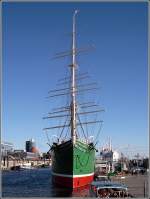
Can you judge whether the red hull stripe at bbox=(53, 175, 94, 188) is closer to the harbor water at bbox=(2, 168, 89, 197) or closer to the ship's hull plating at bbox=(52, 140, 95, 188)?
the ship's hull plating at bbox=(52, 140, 95, 188)

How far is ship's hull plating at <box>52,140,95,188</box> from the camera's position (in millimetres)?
54062

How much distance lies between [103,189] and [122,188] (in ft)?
6.69

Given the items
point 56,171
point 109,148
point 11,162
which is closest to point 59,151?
point 56,171

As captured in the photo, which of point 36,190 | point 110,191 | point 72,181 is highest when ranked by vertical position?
point 110,191

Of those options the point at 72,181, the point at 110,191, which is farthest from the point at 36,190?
the point at 110,191

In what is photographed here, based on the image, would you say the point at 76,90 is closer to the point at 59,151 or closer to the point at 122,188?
the point at 59,151

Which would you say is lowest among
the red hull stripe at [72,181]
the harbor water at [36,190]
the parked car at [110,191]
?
the harbor water at [36,190]

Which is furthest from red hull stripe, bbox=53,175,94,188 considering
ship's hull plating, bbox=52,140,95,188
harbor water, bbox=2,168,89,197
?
harbor water, bbox=2,168,89,197

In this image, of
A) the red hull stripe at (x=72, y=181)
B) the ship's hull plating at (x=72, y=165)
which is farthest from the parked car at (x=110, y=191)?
the ship's hull plating at (x=72, y=165)

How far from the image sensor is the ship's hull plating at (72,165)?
54062 mm

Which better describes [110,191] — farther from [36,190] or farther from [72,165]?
[36,190]

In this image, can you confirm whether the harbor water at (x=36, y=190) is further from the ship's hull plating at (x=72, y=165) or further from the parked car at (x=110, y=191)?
the parked car at (x=110, y=191)

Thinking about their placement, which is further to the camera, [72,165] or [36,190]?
[36,190]

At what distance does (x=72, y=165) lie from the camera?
178ft
